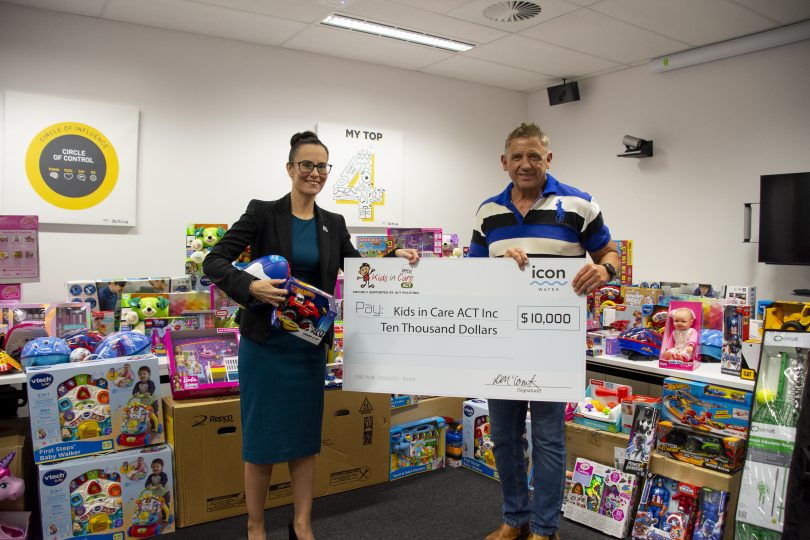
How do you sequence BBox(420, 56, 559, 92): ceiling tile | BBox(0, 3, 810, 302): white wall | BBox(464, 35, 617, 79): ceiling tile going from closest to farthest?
BBox(0, 3, 810, 302): white wall, BBox(464, 35, 617, 79): ceiling tile, BBox(420, 56, 559, 92): ceiling tile

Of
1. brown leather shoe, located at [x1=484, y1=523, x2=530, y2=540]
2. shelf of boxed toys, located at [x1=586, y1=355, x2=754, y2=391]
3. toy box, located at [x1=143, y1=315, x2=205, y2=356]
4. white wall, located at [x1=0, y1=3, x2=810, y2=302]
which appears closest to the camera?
brown leather shoe, located at [x1=484, y1=523, x2=530, y2=540]

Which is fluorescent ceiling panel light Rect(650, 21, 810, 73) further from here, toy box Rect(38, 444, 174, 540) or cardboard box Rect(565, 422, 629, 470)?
toy box Rect(38, 444, 174, 540)

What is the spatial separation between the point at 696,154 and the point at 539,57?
1.59 meters

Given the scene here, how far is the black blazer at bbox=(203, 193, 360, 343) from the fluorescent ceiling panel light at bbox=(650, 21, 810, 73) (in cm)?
400

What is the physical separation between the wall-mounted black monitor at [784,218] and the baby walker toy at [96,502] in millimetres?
4469

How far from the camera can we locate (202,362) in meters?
2.91

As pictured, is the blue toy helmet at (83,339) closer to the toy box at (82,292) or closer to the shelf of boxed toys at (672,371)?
the toy box at (82,292)

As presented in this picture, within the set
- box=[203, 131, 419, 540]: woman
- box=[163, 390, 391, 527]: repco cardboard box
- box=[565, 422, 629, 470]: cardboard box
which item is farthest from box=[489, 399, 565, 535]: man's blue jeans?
box=[163, 390, 391, 527]: repco cardboard box

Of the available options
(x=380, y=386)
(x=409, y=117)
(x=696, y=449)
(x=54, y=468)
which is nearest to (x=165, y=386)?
(x=54, y=468)

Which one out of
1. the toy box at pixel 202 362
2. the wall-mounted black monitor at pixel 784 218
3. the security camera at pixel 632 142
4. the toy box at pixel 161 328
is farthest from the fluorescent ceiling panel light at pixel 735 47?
the toy box at pixel 161 328

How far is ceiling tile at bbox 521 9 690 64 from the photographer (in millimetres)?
4199

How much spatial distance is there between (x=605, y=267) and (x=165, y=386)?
2407mm

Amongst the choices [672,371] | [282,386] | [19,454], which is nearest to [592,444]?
[672,371]

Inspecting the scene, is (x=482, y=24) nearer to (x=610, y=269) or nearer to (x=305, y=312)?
(x=610, y=269)
